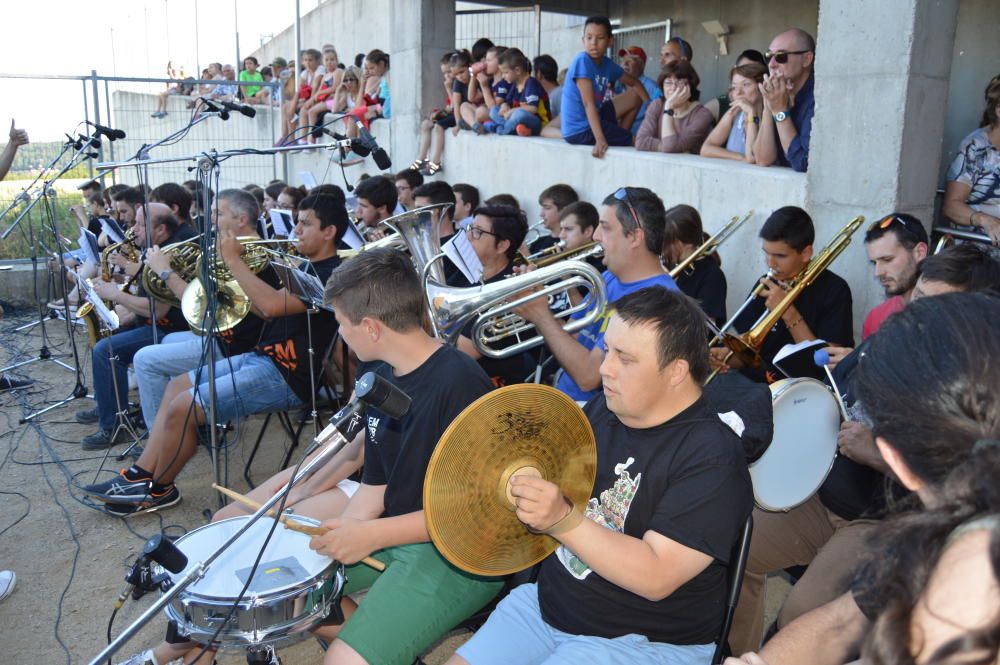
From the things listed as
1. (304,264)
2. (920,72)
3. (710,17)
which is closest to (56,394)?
(304,264)

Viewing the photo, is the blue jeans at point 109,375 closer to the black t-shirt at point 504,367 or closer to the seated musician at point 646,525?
the black t-shirt at point 504,367

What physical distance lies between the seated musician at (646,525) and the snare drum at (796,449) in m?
0.74

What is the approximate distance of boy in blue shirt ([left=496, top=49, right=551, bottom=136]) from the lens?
8.09 metres

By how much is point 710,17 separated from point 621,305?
7956 millimetres

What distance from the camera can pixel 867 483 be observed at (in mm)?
2795

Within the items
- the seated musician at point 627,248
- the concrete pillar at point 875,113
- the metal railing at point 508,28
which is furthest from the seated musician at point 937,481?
the metal railing at point 508,28

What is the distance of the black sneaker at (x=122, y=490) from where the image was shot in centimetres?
438

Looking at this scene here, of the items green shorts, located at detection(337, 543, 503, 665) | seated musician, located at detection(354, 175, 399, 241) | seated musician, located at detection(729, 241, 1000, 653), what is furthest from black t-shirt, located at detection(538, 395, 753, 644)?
seated musician, located at detection(354, 175, 399, 241)

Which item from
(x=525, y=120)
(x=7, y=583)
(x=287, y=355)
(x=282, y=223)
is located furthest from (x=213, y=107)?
(x=525, y=120)

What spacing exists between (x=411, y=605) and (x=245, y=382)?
2.36m

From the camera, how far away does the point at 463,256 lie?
12.7 ft

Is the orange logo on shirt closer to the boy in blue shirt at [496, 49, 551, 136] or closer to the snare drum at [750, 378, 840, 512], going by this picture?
the snare drum at [750, 378, 840, 512]

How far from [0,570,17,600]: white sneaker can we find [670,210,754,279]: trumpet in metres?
3.54

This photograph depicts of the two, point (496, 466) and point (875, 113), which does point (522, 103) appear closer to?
point (875, 113)
